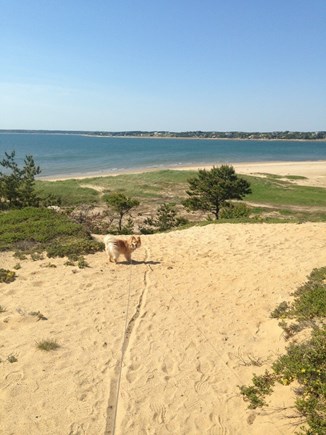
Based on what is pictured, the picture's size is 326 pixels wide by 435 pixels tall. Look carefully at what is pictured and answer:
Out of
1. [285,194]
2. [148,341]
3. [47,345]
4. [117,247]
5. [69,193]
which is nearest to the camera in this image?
[47,345]

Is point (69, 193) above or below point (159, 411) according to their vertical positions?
below

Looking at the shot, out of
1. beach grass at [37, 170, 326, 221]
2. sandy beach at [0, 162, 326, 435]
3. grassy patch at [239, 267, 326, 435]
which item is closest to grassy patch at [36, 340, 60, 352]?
sandy beach at [0, 162, 326, 435]

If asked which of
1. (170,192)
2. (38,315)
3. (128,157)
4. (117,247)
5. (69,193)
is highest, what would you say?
(117,247)

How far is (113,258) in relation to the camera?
1135 cm

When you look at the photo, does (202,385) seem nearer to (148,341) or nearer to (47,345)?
(148,341)

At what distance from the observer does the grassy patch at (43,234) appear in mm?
12141

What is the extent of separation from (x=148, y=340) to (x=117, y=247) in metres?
4.53

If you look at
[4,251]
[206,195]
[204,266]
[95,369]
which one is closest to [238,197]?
[206,195]

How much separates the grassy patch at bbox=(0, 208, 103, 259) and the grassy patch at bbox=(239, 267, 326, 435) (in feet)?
22.9

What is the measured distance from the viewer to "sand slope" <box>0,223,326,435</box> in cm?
503

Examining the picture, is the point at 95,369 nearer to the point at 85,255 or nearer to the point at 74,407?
the point at 74,407

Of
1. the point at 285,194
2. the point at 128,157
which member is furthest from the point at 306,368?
the point at 128,157

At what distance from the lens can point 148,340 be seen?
7.07 m

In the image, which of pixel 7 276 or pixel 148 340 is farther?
pixel 7 276
